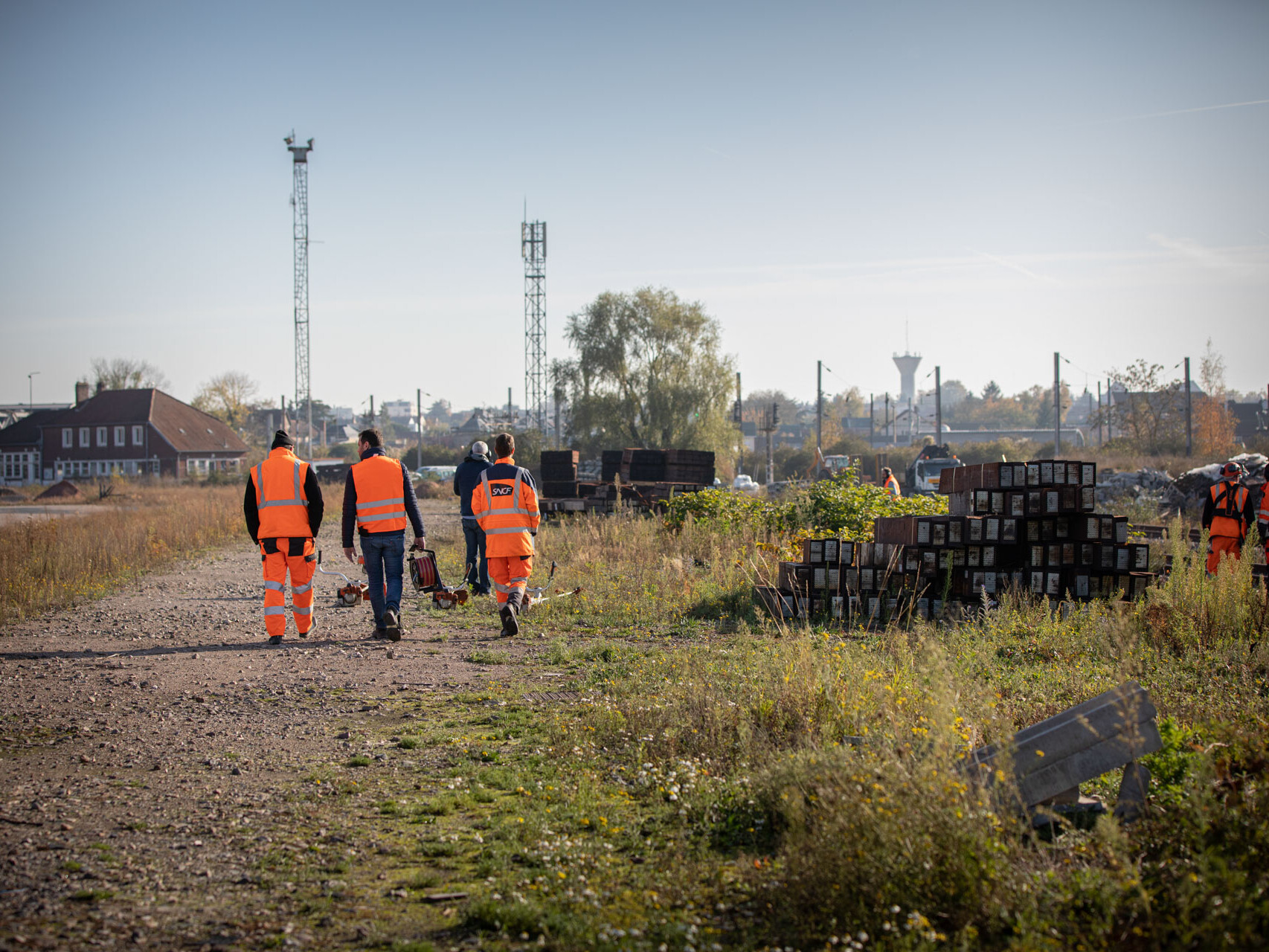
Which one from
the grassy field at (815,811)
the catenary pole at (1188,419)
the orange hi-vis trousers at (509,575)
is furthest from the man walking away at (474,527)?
the catenary pole at (1188,419)

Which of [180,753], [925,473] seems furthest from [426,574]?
[925,473]

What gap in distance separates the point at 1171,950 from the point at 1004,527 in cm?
757

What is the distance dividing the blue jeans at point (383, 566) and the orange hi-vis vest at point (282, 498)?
2.15 feet

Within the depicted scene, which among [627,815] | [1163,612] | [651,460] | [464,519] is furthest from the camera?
[651,460]

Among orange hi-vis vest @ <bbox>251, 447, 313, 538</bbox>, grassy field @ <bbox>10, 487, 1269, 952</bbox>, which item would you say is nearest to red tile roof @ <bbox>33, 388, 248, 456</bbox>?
orange hi-vis vest @ <bbox>251, 447, 313, 538</bbox>

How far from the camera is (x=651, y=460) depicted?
2594 cm

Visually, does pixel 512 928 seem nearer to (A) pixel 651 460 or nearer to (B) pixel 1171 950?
(B) pixel 1171 950

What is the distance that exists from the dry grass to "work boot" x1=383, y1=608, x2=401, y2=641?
15.2 feet

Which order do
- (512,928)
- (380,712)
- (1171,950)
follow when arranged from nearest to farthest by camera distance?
1. (1171,950)
2. (512,928)
3. (380,712)

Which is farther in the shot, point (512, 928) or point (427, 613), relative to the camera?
point (427, 613)

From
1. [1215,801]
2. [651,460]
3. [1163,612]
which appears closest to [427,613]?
[1163,612]

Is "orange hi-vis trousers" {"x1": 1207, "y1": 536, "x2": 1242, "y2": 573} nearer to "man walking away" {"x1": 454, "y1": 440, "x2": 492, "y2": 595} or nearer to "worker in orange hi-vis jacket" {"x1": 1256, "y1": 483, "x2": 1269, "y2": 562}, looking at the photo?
"worker in orange hi-vis jacket" {"x1": 1256, "y1": 483, "x2": 1269, "y2": 562}

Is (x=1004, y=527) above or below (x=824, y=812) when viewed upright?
above

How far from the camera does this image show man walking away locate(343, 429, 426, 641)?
933 centimetres
